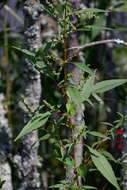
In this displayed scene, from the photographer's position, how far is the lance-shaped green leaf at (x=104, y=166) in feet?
3.58

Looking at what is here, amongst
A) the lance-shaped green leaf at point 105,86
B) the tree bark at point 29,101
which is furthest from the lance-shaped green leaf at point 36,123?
the tree bark at point 29,101

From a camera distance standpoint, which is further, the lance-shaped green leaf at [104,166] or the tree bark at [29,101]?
the tree bark at [29,101]

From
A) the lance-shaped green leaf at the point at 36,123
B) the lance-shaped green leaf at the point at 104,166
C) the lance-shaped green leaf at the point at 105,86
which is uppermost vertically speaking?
the lance-shaped green leaf at the point at 105,86

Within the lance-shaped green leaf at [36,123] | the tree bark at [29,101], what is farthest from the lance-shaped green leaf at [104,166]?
the tree bark at [29,101]

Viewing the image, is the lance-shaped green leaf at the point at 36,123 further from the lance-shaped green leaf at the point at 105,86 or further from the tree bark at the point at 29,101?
the tree bark at the point at 29,101

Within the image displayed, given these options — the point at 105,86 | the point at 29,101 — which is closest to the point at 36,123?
the point at 105,86

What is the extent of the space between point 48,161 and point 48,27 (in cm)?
56

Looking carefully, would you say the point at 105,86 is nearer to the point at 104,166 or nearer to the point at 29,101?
the point at 104,166

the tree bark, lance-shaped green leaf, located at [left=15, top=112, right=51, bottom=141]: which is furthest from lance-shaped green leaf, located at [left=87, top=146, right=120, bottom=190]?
the tree bark

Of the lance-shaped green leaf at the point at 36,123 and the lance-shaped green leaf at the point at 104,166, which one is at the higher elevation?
the lance-shaped green leaf at the point at 36,123

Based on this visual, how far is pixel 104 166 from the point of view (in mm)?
1103

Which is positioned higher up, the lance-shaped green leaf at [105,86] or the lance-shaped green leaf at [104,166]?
the lance-shaped green leaf at [105,86]

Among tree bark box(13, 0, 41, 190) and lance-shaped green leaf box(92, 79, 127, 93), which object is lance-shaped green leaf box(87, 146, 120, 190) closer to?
lance-shaped green leaf box(92, 79, 127, 93)

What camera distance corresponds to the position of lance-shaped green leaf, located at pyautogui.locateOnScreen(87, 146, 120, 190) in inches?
42.9
